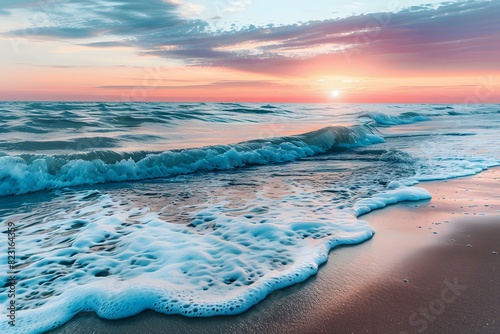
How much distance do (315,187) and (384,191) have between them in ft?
5.00

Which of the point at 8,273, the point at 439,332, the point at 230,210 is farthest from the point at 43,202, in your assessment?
the point at 439,332

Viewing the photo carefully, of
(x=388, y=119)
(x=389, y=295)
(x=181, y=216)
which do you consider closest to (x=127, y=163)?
(x=181, y=216)

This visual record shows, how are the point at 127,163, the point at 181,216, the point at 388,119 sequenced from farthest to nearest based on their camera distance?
1. the point at 388,119
2. the point at 127,163
3. the point at 181,216

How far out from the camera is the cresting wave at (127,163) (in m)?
8.80

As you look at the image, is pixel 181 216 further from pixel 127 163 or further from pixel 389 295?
pixel 127 163

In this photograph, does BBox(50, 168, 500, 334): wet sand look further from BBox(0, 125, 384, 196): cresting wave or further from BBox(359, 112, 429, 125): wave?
BBox(359, 112, 429, 125): wave

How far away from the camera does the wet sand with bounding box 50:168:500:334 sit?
10.2ft

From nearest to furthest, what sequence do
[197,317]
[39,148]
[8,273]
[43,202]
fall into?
[197,317] < [8,273] < [43,202] < [39,148]

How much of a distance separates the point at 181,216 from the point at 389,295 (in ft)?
12.2

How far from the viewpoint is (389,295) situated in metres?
3.56

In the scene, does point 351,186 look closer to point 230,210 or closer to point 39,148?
point 230,210

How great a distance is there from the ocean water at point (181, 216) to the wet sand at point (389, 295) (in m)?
0.19

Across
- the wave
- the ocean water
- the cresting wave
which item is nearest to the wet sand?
the ocean water

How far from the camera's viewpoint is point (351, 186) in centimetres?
823
